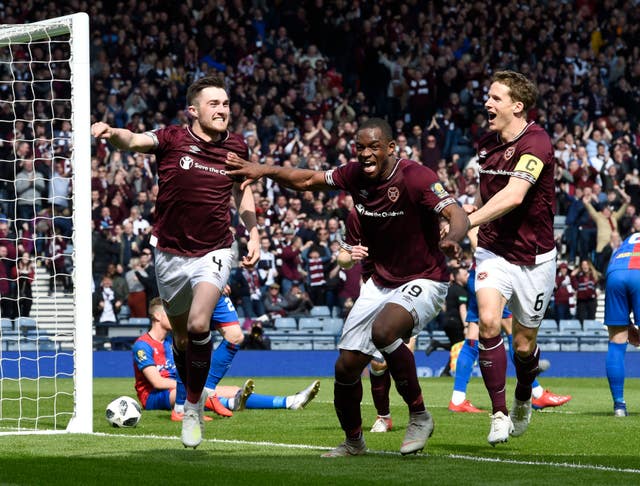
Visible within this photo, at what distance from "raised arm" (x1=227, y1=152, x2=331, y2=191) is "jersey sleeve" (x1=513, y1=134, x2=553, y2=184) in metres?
1.47

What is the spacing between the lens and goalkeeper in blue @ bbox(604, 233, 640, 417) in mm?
11766

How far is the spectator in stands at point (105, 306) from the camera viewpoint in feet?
70.0

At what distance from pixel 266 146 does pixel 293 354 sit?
6193 millimetres

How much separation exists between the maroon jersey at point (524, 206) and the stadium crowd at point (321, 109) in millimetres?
10645

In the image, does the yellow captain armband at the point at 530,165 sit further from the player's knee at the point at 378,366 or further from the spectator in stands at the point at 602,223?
the spectator in stands at the point at 602,223

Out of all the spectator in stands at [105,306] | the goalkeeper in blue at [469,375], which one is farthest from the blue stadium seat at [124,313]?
the goalkeeper in blue at [469,375]

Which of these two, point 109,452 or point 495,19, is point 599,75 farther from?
point 109,452

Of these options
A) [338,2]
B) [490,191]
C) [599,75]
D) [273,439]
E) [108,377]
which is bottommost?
[108,377]

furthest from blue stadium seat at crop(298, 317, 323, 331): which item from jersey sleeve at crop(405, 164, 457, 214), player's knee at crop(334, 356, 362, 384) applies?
jersey sleeve at crop(405, 164, 457, 214)

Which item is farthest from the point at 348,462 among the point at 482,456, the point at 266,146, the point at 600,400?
the point at 266,146

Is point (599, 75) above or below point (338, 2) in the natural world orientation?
below

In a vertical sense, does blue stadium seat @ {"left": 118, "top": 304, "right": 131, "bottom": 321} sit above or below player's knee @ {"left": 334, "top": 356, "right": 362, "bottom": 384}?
below

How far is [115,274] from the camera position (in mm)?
21750

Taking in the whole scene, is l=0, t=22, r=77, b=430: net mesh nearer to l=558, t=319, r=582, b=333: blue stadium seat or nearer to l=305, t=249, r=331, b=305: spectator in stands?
l=305, t=249, r=331, b=305: spectator in stands
